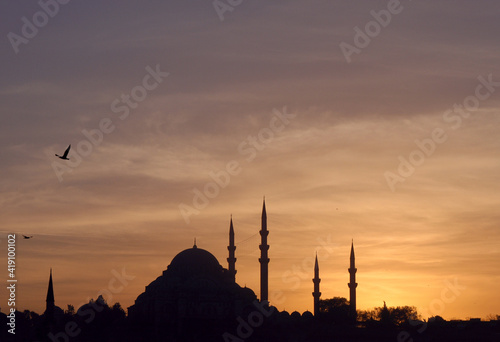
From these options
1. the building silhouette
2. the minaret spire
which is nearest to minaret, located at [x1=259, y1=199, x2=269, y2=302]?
the building silhouette

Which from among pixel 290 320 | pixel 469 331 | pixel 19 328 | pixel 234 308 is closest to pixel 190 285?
pixel 234 308

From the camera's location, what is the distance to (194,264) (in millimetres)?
96938

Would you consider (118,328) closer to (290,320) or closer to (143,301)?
(143,301)

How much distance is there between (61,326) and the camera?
293ft

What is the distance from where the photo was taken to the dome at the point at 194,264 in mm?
96250

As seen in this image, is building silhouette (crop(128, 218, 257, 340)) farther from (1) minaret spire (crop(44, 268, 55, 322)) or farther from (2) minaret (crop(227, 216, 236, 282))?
(1) minaret spire (crop(44, 268, 55, 322))

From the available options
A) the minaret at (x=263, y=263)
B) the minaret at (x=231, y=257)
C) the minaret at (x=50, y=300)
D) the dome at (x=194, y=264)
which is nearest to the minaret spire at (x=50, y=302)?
the minaret at (x=50, y=300)

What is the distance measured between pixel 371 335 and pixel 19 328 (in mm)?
40775

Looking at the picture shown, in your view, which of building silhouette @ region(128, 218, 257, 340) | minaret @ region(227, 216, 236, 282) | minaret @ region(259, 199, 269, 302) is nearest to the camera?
building silhouette @ region(128, 218, 257, 340)

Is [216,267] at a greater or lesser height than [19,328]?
greater

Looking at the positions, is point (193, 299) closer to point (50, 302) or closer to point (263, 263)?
point (263, 263)

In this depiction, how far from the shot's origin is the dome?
96.2 metres

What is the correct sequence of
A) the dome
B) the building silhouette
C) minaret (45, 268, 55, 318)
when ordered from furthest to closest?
the dome
the building silhouette
minaret (45, 268, 55, 318)

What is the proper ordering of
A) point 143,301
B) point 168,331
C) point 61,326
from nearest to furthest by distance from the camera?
point 168,331, point 61,326, point 143,301
